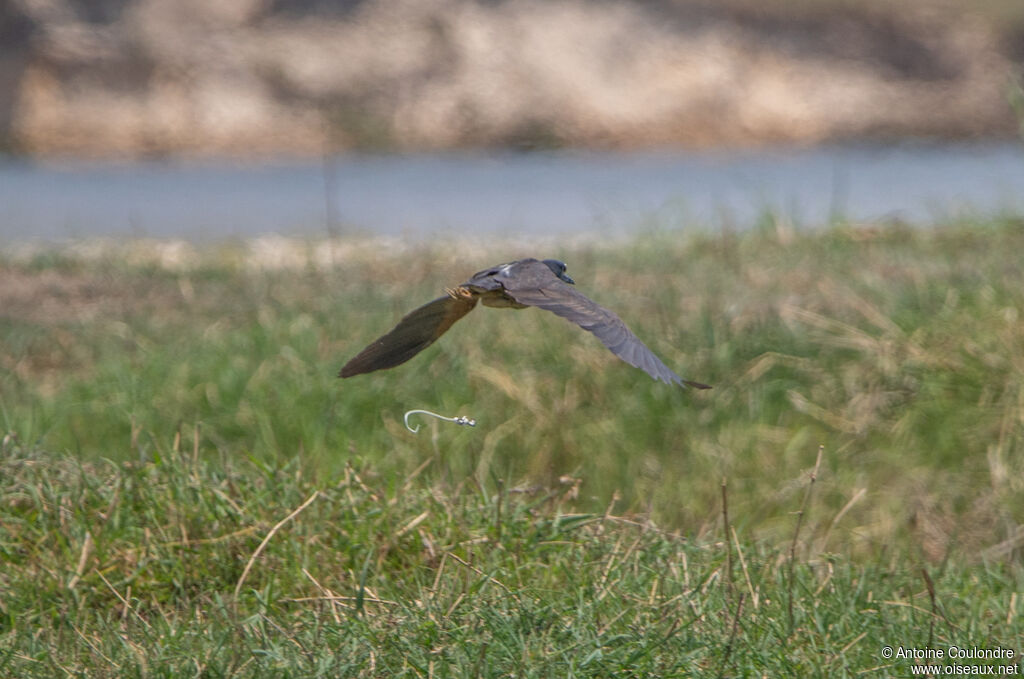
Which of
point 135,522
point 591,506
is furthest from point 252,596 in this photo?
point 591,506

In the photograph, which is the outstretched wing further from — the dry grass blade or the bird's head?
the dry grass blade

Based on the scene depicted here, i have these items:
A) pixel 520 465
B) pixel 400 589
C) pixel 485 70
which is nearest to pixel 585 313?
pixel 400 589

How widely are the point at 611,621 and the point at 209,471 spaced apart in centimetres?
118

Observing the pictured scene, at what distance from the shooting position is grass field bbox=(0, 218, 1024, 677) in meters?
2.06

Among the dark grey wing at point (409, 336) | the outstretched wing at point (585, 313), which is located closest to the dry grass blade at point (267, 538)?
the dark grey wing at point (409, 336)

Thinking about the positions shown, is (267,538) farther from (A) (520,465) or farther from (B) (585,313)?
(A) (520,465)

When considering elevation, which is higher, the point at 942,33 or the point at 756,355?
the point at 942,33

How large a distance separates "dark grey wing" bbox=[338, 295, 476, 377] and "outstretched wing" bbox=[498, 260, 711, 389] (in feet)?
0.40

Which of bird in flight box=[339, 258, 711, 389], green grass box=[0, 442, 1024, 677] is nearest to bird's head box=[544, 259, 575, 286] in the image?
bird in flight box=[339, 258, 711, 389]

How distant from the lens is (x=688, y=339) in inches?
163

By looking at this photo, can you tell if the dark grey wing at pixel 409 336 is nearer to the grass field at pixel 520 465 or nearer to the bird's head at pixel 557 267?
the bird's head at pixel 557 267

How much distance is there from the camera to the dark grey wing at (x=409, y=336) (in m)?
1.64

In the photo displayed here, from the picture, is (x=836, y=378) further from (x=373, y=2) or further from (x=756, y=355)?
(x=373, y=2)

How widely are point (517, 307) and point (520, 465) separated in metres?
2.32
